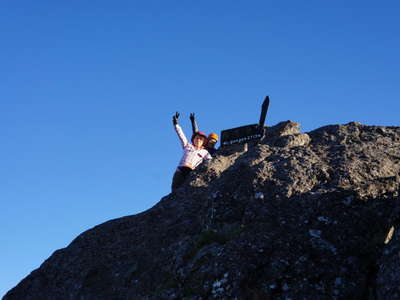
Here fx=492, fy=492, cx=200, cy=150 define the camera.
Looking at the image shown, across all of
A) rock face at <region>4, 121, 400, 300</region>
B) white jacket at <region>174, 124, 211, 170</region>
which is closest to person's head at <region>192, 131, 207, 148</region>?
white jacket at <region>174, 124, 211, 170</region>

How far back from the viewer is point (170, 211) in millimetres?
16062

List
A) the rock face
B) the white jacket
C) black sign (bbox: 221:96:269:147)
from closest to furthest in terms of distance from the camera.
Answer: the rock face
the white jacket
black sign (bbox: 221:96:269:147)

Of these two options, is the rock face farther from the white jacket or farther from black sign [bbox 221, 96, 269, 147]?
black sign [bbox 221, 96, 269, 147]

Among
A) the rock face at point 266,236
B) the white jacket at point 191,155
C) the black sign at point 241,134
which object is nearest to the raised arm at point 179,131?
the white jacket at point 191,155

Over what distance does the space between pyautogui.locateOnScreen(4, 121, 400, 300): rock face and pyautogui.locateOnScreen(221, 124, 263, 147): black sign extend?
370cm

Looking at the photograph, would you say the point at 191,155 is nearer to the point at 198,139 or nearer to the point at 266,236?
the point at 198,139

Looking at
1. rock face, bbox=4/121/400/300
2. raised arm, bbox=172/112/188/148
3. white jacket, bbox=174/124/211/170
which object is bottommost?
rock face, bbox=4/121/400/300

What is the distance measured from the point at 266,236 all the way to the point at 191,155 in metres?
9.73

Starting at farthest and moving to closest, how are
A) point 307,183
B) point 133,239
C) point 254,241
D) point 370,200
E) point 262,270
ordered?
point 133,239
point 307,183
point 370,200
point 254,241
point 262,270

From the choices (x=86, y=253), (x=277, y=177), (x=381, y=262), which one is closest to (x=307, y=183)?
(x=277, y=177)

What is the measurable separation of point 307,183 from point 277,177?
0.80 metres

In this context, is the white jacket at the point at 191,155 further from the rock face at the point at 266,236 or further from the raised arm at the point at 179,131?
the rock face at the point at 266,236

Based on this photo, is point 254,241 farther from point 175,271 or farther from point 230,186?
point 230,186

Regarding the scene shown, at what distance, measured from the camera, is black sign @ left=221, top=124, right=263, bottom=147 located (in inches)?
818
